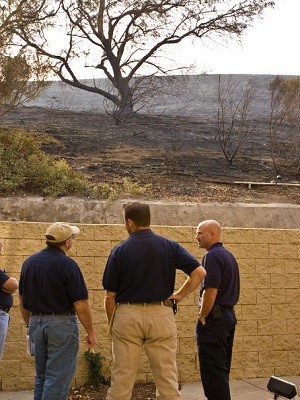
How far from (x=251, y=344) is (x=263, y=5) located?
1057 centimetres

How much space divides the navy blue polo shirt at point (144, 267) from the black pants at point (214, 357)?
0.73 m

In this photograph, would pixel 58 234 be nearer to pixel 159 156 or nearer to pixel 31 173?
pixel 31 173

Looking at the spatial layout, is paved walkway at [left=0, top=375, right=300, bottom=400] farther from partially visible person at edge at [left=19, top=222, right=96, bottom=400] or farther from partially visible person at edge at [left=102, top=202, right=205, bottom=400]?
partially visible person at edge at [left=102, top=202, right=205, bottom=400]

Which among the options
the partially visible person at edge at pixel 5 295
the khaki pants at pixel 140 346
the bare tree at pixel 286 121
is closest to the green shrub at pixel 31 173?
the partially visible person at edge at pixel 5 295

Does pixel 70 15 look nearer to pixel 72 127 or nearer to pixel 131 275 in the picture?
pixel 72 127

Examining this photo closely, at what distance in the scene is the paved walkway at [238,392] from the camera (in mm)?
7457

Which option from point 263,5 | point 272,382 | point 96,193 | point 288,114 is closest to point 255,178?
point 288,114

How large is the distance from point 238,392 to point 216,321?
1.83m

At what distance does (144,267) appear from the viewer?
5.71m

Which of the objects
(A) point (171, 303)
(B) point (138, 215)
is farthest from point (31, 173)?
(A) point (171, 303)

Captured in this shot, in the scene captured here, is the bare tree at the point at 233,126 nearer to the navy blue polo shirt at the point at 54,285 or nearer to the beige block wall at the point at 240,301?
the beige block wall at the point at 240,301

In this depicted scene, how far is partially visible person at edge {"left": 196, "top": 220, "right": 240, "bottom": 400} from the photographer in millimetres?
6246

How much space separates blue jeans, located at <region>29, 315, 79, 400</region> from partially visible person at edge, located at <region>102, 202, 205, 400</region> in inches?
13.0

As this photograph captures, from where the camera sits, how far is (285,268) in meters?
8.69
